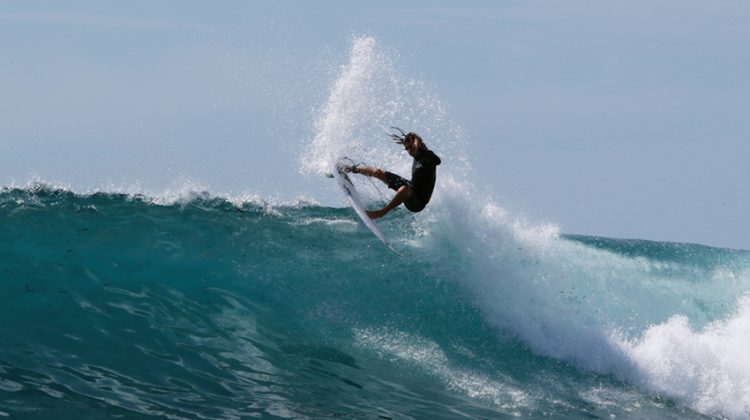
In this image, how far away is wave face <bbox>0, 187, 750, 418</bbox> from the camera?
8.34 m

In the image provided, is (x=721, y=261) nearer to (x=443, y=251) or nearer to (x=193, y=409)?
(x=443, y=251)

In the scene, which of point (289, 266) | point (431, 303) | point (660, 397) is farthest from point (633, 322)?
point (289, 266)

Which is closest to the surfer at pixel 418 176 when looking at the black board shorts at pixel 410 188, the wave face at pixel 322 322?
the black board shorts at pixel 410 188

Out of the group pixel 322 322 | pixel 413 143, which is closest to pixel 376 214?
pixel 413 143

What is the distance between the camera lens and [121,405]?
7332 mm

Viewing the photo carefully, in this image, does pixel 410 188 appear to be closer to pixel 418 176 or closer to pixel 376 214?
pixel 418 176

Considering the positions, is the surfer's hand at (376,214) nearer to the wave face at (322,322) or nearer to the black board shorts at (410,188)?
the black board shorts at (410,188)

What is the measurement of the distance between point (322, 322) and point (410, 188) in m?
2.10

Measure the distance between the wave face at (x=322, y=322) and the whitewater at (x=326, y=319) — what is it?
30mm

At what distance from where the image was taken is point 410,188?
389 inches

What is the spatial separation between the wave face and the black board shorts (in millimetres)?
1670

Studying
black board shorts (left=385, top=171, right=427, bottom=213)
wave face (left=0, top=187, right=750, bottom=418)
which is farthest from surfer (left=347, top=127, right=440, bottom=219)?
wave face (left=0, top=187, right=750, bottom=418)

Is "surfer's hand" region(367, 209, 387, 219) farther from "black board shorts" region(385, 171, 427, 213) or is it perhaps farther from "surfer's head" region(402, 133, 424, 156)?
"surfer's head" region(402, 133, 424, 156)

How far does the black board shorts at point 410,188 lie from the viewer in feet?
32.4
